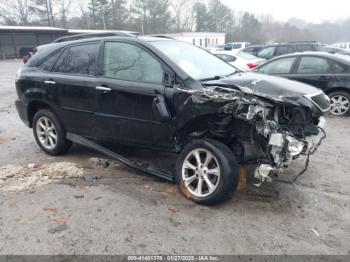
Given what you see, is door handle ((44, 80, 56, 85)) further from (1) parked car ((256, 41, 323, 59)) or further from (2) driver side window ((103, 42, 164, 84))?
(1) parked car ((256, 41, 323, 59))

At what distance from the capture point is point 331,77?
745cm

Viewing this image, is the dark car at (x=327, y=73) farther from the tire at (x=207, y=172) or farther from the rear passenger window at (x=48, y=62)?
the rear passenger window at (x=48, y=62)

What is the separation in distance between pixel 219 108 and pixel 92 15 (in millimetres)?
59314

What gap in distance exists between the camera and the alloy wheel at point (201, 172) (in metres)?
3.67

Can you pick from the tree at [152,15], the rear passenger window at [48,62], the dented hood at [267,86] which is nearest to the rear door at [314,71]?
the dented hood at [267,86]

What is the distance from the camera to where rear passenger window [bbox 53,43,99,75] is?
4.59 meters

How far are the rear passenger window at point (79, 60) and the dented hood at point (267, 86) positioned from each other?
5.69 feet

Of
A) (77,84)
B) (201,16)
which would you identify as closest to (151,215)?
(77,84)

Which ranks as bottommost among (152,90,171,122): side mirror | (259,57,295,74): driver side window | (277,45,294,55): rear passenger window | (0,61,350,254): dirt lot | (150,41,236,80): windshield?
(0,61,350,254): dirt lot

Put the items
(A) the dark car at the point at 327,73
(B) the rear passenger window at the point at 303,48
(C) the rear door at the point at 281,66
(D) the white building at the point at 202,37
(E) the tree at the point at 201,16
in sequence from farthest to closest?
(E) the tree at the point at 201,16 < (D) the white building at the point at 202,37 < (B) the rear passenger window at the point at 303,48 < (C) the rear door at the point at 281,66 < (A) the dark car at the point at 327,73

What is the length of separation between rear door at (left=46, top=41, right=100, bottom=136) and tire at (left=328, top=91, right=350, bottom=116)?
554 centimetres

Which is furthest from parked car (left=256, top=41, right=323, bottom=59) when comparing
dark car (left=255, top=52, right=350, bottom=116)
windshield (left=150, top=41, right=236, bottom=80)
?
windshield (left=150, top=41, right=236, bottom=80)

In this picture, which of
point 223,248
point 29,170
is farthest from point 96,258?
point 29,170

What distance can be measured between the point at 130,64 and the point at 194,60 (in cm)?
85
